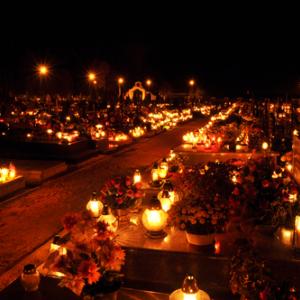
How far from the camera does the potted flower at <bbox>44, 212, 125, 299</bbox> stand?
3.35 m

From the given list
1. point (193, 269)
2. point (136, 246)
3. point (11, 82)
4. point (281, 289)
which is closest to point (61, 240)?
point (136, 246)

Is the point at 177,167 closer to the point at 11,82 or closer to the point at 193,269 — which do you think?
the point at 193,269

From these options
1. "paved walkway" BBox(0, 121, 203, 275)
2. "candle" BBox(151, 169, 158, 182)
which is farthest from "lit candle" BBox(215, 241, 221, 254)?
"candle" BBox(151, 169, 158, 182)

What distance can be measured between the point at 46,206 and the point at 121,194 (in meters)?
3.46

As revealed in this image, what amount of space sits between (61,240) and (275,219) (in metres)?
2.81

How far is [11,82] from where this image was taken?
3128cm

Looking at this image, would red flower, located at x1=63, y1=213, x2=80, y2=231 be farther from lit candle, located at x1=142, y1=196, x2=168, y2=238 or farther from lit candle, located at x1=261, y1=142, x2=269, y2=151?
lit candle, located at x1=261, y1=142, x2=269, y2=151

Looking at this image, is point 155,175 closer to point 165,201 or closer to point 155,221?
point 165,201

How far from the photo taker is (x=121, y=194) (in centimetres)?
Answer: 627

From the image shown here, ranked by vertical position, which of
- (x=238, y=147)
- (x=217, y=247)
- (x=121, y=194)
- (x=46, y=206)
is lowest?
(x=46, y=206)

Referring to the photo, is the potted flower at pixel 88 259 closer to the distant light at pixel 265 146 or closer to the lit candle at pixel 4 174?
the lit candle at pixel 4 174

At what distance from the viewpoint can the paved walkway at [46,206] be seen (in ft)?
22.8

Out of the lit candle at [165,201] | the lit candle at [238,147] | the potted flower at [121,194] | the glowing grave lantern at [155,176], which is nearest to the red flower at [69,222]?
the potted flower at [121,194]

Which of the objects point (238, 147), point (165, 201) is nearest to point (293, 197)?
point (165, 201)
